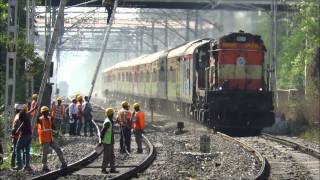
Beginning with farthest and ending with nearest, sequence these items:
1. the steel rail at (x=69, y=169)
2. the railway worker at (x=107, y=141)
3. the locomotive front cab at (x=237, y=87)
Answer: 1. the locomotive front cab at (x=237, y=87)
2. the railway worker at (x=107, y=141)
3. the steel rail at (x=69, y=169)

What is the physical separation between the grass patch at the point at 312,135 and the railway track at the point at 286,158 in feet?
5.22

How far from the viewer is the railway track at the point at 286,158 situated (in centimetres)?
1590

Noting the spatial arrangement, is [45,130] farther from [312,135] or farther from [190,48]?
[190,48]

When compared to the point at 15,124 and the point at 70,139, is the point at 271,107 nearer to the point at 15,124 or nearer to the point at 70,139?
the point at 70,139

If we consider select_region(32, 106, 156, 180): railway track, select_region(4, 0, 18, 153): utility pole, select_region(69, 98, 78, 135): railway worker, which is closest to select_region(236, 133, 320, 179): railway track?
select_region(32, 106, 156, 180): railway track

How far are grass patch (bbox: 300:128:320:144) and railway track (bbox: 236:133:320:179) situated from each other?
1.59 metres

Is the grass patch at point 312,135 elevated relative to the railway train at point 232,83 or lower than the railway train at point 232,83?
lower

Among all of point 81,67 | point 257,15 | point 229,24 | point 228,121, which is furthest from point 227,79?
point 81,67

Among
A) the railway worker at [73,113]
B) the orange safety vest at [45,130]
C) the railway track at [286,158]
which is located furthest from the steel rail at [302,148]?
the orange safety vest at [45,130]

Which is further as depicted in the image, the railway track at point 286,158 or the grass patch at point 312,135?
the grass patch at point 312,135

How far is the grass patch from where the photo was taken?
83.3 ft

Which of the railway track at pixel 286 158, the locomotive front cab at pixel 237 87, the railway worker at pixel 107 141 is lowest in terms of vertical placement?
the railway track at pixel 286 158

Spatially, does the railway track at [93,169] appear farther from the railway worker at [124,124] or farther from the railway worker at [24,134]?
the railway worker at [24,134]

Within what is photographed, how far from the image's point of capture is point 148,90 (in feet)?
148
